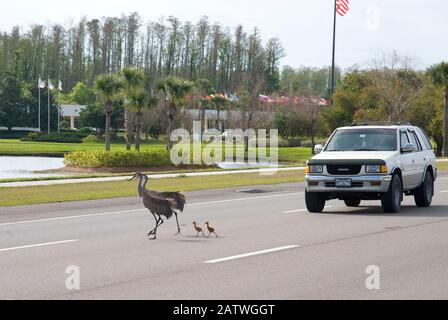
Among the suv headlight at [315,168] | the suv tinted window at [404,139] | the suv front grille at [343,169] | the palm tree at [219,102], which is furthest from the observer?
the palm tree at [219,102]

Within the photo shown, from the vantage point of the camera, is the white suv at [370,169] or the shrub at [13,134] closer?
the white suv at [370,169]

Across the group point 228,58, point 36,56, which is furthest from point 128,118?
point 228,58

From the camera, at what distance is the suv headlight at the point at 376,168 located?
18.0 m

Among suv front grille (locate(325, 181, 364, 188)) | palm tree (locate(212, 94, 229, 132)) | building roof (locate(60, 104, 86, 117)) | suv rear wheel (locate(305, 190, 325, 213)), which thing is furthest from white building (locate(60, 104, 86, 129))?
suv front grille (locate(325, 181, 364, 188))

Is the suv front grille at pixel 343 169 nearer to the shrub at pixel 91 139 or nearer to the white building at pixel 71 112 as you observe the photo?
the shrub at pixel 91 139

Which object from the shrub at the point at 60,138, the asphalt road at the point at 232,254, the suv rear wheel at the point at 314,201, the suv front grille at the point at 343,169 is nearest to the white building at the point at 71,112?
the shrub at the point at 60,138

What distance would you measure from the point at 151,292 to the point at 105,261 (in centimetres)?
243

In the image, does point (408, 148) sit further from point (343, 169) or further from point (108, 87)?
point (108, 87)

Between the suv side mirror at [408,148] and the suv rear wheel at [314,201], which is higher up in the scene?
the suv side mirror at [408,148]

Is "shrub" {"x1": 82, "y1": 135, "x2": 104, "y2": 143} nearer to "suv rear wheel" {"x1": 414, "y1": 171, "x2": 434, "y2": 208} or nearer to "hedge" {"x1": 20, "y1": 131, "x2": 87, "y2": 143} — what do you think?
"hedge" {"x1": 20, "y1": 131, "x2": 87, "y2": 143}

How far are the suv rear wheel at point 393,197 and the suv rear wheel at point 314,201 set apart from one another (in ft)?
4.68

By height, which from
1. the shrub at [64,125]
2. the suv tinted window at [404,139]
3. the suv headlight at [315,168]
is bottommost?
the shrub at [64,125]

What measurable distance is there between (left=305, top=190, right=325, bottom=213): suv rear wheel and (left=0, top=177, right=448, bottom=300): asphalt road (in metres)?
0.56
